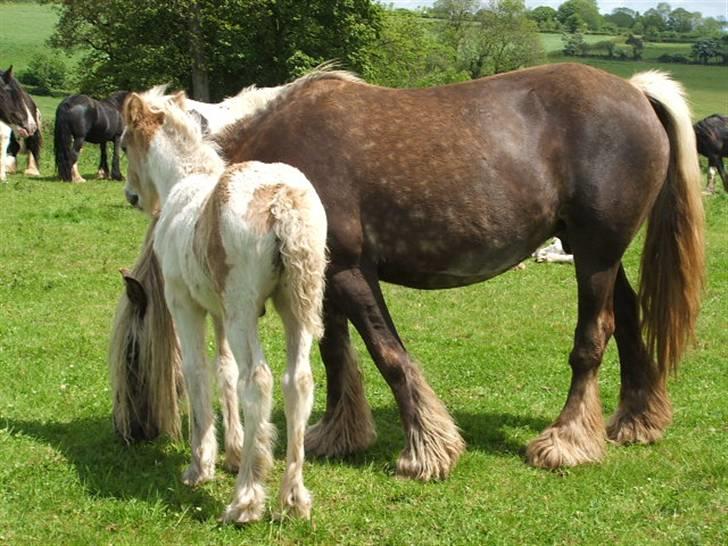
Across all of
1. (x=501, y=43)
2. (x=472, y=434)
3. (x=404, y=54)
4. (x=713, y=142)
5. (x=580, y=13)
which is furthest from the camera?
(x=580, y=13)

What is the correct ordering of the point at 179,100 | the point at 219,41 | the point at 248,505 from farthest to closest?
the point at 219,41 → the point at 179,100 → the point at 248,505

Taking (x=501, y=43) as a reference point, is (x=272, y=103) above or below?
above

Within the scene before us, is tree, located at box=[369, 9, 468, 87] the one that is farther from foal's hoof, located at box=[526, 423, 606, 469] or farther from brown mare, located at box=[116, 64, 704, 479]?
foal's hoof, located at box=[526, 423, 606, 469]

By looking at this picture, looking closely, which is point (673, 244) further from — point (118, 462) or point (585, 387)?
point (118, 462)

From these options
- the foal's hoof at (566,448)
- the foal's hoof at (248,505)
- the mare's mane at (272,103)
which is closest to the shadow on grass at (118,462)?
the foal's hoof at (248,505)

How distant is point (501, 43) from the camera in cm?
6116

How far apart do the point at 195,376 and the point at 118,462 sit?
3.12 ft

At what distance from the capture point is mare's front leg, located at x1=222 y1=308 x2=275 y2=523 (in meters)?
4.15

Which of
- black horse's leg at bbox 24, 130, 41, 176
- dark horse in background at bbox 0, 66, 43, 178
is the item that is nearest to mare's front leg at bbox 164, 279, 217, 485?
dark horse in background at bbox 0, 66, 43, 178

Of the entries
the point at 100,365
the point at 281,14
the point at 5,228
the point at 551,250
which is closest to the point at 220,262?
the point at 100,365

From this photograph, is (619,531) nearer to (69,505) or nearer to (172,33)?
(69,505)

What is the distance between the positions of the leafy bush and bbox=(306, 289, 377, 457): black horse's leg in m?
44.0

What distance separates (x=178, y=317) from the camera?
4645 millimetres

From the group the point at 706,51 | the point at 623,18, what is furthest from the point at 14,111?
the point at 623,18
